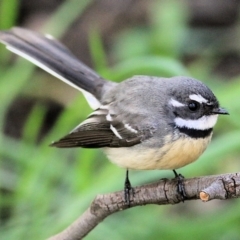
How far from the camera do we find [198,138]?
2871mm

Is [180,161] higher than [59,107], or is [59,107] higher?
[59,107]

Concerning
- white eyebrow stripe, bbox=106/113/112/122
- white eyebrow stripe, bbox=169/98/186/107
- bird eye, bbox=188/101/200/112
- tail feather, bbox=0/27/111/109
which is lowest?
bird eye, bbox=188/101/200/112

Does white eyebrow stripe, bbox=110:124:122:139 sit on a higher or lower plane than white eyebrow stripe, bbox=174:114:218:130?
higher

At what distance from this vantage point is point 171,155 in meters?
2.84

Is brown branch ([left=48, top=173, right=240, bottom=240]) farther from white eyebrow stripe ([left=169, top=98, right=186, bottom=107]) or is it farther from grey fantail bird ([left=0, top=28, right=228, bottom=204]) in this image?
white eyebrow stripe ([left=169, top=98, right=186, bottom=107])

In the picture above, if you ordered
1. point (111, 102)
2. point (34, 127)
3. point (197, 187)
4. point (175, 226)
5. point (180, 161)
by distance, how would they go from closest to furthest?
point (197, 187) → point (180, 161) → point (111, 102) → point (175, 226) → point (34, 127)

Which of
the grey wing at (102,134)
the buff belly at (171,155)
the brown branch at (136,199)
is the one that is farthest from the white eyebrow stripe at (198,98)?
the brown branch at (136,199)

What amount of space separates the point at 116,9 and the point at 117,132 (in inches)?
142

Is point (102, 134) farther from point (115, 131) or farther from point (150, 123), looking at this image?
point (150, 123)

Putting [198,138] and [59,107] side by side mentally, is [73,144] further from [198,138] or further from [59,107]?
[59,107]

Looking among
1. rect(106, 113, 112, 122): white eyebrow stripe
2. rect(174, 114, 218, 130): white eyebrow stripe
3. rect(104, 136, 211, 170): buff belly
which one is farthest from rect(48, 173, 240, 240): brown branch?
rect(106, 113, 112, 122): white eyebrow stripe

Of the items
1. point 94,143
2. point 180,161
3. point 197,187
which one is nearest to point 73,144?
point 94,143

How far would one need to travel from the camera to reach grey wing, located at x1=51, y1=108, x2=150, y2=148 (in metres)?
3.09

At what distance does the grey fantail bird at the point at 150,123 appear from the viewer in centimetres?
287
